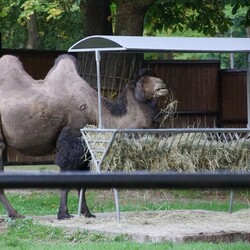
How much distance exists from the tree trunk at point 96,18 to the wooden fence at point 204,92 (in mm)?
1199

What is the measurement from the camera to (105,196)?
15.1 m

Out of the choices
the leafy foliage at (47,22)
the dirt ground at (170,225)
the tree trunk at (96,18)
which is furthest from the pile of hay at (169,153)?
the leafy foliage at (47,22)

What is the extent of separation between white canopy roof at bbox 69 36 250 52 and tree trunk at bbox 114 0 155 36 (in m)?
5.24

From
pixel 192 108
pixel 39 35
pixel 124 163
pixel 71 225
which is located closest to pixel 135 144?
pixel 124 163

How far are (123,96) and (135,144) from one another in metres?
1.39

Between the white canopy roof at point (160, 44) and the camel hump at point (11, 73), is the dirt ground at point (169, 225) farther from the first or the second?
the white canopy roof at point (160, 44)

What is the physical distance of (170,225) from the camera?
9977 mm

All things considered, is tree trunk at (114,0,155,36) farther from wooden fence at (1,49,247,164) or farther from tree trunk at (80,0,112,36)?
wooden fence at (1,49,247,164)

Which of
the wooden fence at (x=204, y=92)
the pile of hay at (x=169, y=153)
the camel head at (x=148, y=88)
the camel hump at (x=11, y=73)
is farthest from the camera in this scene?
the wooden fence at (x=204, y=92)

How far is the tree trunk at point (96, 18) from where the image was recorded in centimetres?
1750

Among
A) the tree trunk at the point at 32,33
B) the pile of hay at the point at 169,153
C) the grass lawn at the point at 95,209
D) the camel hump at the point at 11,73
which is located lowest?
the grass lawn at the point at 95,209

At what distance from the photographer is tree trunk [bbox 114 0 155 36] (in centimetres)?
1652

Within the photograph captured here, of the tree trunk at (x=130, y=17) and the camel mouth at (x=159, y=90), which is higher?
the tree trunk at (x=130, y=17)

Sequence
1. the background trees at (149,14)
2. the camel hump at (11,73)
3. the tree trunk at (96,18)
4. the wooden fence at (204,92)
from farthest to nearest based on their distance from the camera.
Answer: the wooden fence at (204,92) < the tree trunk at (96,18) < the background trees at (149,14) < the camel hump at (11,73)
